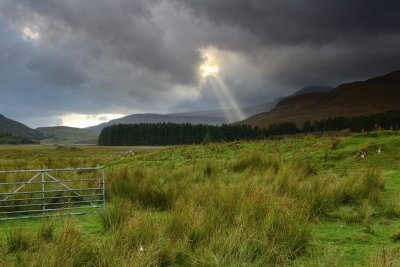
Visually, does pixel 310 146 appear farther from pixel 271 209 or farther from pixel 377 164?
A: pixel 271 209

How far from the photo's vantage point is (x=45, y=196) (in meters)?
11.5

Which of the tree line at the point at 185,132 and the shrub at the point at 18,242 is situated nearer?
the shrub at the point at 18,242

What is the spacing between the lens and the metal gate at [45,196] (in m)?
10.1

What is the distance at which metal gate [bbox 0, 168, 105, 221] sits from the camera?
10.1 metres

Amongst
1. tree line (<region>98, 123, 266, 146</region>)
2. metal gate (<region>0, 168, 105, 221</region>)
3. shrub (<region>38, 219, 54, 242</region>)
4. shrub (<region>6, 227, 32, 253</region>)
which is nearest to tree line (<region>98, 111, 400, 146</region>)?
tree line (<region>98, 123, 266, 146</region>)

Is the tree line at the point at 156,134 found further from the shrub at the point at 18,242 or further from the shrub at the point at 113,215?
the shrub at the point at 18,242

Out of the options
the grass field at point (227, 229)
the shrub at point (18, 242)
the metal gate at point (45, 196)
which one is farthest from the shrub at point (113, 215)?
the shrub at point (18, 242)

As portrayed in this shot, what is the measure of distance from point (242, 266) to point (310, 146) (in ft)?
61.0

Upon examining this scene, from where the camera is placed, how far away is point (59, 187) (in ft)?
41.3

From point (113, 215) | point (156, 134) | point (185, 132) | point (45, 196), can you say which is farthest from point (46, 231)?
point (156, 134)

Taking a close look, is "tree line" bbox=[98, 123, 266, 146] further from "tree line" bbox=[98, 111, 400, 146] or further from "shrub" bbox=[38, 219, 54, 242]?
"shrub" bbox=[38, 219, 54, 242]

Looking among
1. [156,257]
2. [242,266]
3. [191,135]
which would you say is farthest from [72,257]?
[191,135]

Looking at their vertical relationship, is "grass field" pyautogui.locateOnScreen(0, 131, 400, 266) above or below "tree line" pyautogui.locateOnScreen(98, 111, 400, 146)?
below

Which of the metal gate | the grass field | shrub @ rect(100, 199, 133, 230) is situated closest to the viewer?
the grass field
